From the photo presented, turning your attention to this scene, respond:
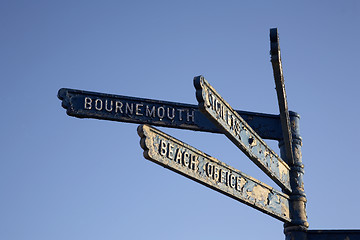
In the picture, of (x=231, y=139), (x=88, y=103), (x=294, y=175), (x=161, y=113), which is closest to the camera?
(x=231, y=139)

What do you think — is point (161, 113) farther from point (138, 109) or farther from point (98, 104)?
point (98, 104)

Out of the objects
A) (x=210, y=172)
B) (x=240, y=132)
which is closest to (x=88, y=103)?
(x=210, y=172)

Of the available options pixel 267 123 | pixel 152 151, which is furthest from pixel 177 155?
pixel 267 123

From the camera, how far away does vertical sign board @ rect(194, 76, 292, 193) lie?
12.9 ft

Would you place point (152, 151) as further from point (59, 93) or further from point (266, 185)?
point (266, 185)

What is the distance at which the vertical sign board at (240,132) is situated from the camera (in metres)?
3.94

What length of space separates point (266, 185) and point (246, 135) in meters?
0.73

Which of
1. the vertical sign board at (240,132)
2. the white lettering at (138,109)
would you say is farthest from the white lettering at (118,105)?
the vertical sign board at (240,132)

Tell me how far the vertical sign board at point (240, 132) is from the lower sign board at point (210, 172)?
6.8 inches

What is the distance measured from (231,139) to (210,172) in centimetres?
32

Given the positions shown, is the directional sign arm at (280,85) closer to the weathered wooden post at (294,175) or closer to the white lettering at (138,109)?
the weathered wooden post at (294,175)

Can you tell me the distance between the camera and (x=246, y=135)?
4.75m

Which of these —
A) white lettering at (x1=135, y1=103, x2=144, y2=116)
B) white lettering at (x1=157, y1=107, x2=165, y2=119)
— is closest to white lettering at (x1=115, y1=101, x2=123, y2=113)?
white lettering at (x1=135, y1=103, x2=144, y2=116)

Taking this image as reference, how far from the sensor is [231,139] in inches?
177
